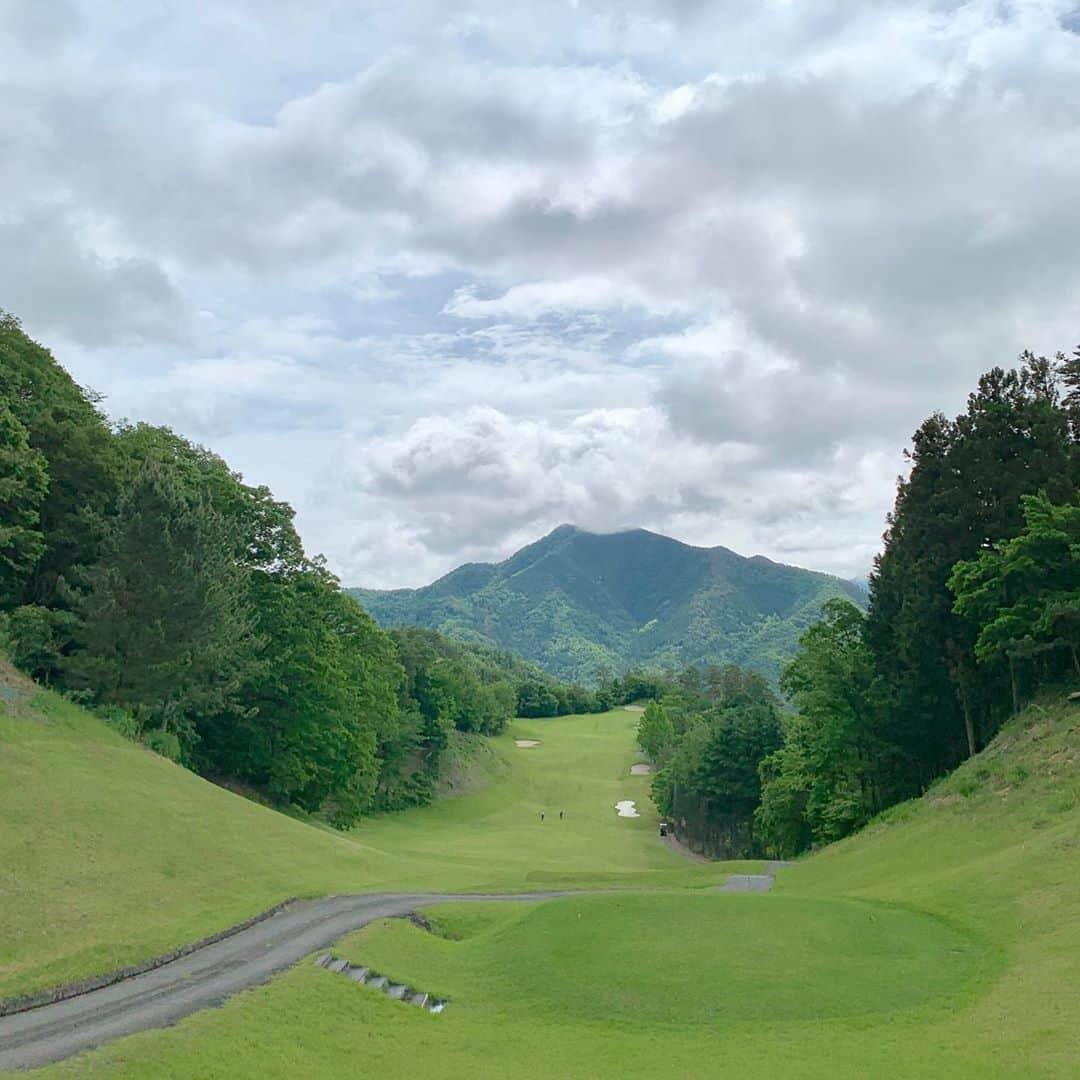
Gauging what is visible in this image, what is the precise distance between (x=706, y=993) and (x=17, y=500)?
37933 mm

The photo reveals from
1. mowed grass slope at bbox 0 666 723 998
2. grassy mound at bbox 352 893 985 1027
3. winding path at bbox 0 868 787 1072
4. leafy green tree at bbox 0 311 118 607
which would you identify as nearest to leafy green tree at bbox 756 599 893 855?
mowed grass slope at bbox 0 666 723 998

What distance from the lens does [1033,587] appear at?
3444 cm

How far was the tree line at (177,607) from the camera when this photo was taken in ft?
128

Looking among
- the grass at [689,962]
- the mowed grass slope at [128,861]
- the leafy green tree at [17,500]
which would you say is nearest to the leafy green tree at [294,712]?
the mowed grass slope at [128,861]

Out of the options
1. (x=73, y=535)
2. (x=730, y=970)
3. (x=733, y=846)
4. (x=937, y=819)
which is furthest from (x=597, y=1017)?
(x=733, y=846)

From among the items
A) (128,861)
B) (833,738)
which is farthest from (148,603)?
(833,738)

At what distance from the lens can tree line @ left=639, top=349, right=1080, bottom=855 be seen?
3459 cm

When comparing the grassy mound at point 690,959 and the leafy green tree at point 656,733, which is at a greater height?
the grassy mound at point 690,959

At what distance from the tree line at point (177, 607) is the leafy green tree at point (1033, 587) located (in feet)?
110

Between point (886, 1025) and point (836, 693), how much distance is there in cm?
3183

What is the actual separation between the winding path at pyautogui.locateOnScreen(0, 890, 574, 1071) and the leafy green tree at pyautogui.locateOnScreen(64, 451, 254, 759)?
17.5 metres

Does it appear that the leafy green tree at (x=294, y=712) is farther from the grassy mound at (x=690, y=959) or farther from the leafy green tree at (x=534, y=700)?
the leafy green tree at (x=534, y=700)

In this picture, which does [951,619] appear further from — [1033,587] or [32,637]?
[32,637]

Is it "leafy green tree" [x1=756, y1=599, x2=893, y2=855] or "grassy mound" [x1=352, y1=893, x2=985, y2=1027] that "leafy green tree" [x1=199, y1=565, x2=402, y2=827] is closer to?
"leafy green tree" [x1=756, y1=599, x2=893, y2=855]
